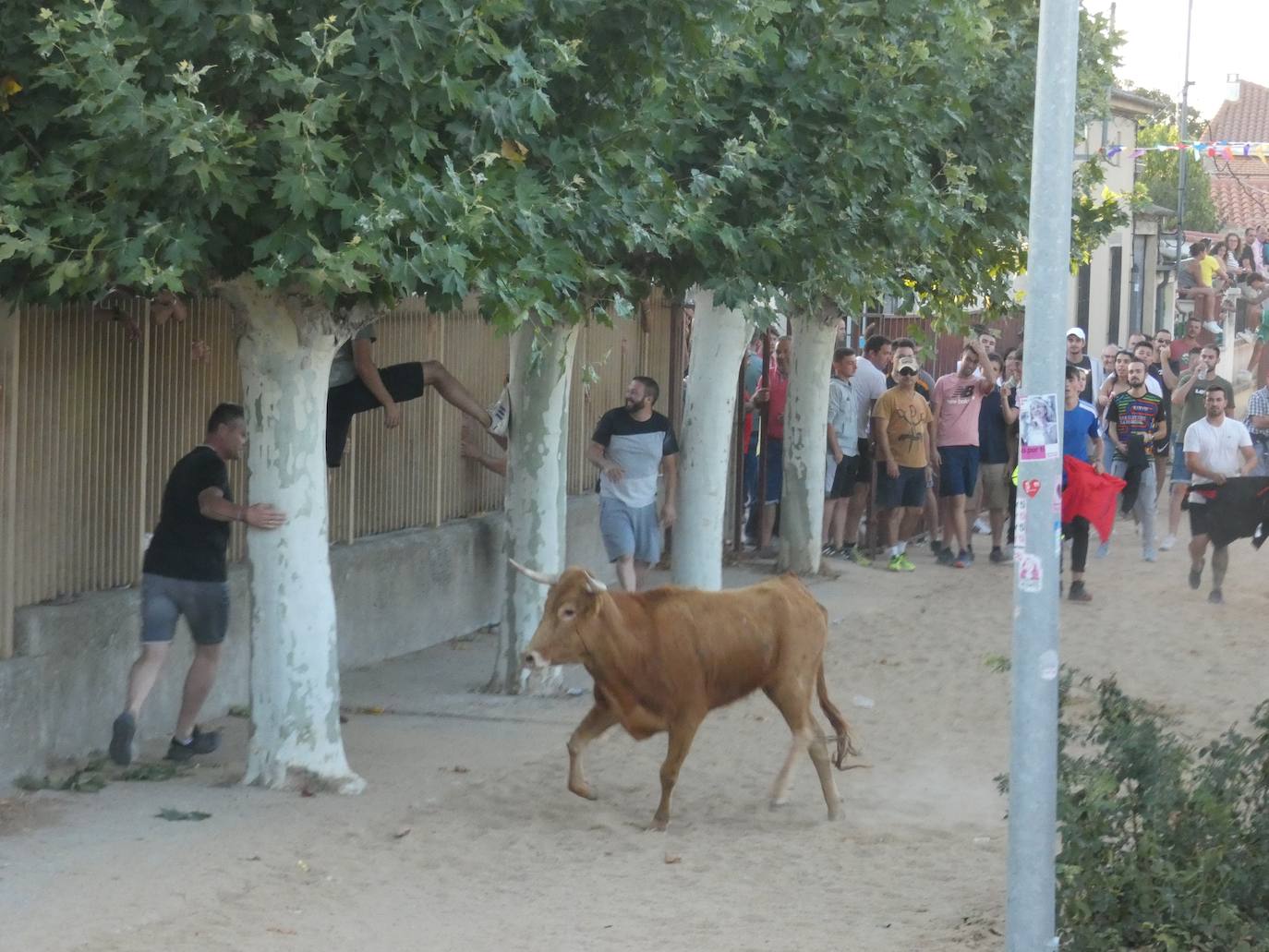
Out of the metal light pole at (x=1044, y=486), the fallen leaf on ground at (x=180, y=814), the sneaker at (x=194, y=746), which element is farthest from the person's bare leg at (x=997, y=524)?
the metal light pole at (x=1044, y=486)

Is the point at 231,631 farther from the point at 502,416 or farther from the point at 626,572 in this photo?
the point at 626,572

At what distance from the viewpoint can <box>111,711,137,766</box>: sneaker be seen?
9023 millimetres

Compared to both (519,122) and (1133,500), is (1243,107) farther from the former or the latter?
(519,122)

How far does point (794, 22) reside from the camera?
9.89m

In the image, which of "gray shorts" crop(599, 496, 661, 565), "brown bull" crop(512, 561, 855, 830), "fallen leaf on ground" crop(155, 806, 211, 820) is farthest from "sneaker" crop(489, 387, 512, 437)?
"fallen leaf on ground" crop(155, 806, 211, 820)

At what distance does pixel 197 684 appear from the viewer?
30.9 feet

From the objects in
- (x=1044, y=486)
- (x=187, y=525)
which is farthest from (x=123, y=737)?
(x=1044, y=486)

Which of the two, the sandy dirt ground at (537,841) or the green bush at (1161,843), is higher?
the green bush at (1161,843)

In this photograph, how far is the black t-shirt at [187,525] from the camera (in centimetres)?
927

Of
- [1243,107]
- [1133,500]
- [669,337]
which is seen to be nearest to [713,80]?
[669,337]

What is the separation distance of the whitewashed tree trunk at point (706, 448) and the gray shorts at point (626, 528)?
0.22m

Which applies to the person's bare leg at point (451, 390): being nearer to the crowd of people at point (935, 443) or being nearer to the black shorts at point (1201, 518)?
the crowd of people at point (935, 443)

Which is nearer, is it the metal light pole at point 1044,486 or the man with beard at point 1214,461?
the metal light pole at point 1044,486

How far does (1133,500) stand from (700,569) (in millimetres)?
6523
